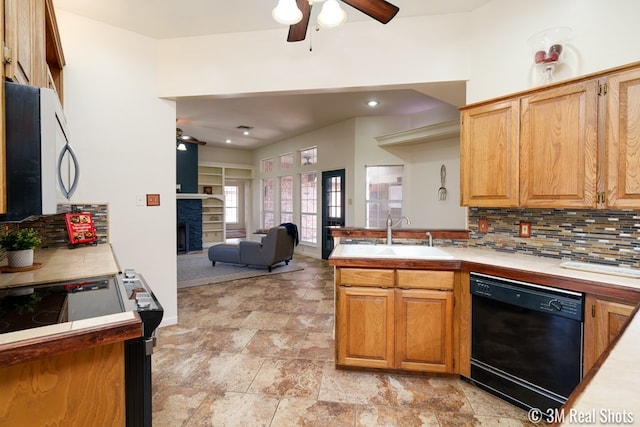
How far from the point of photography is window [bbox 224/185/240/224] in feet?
32.3

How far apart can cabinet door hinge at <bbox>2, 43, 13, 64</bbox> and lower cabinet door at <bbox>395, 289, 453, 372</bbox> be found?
7.17ft

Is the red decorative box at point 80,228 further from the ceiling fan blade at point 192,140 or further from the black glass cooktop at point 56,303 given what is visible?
the ceiling fan blade at point 192,140

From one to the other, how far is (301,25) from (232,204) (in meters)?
8.64

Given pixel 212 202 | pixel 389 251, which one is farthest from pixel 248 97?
pixel 212 202

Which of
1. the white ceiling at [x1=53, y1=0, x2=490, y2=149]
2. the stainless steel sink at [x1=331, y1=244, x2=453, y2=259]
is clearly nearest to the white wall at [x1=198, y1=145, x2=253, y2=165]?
the white ceiling at [x1=53, y1=0, x2=490, y2=149]

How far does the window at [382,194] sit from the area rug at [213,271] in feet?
5.76

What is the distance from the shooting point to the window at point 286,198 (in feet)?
25.7

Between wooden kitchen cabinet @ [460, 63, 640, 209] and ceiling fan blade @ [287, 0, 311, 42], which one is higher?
ceiling fan blade @ [287, 0, 311, 42]

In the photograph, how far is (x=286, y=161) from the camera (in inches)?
312

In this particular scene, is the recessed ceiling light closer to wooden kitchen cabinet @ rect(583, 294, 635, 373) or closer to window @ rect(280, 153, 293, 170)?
window @ rect(280, 153, 293, 170)

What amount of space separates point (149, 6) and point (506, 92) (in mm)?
2962

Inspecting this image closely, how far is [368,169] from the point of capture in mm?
5734

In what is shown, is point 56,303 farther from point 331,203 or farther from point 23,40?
point 331,203

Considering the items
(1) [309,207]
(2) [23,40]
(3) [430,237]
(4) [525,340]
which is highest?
(2) [23,40]
